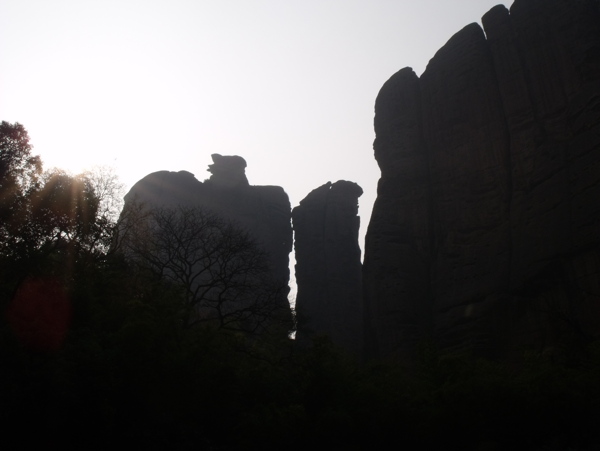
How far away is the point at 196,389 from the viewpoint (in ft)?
50.5

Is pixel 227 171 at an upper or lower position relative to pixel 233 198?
upper

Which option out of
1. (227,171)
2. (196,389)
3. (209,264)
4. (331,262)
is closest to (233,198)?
(227,171)

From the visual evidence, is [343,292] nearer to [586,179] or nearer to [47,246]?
[586,179]

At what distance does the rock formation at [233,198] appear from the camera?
58.3 metres

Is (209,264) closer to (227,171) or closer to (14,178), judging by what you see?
(14,178)

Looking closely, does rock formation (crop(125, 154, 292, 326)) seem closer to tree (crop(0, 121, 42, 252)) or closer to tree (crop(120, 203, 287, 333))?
tree (crop(120, 203, 287, 333))

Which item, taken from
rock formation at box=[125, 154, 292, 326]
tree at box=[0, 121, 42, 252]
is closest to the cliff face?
rock formation at box=[125, 154, 292, 326]

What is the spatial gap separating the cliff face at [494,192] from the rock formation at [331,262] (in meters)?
11.4

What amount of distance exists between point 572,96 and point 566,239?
29.4 ft

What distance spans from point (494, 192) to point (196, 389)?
2566cm

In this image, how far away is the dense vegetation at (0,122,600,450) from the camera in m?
12.5

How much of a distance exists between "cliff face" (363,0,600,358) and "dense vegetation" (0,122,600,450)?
10946mm

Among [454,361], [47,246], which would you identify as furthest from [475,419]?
[47,246]

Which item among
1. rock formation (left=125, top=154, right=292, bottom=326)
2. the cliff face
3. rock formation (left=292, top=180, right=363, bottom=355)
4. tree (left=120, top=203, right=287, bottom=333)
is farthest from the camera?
rock formation (left=125, top=154, right=292, bottom=326)
